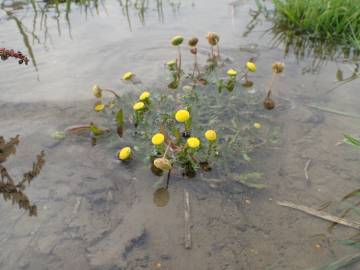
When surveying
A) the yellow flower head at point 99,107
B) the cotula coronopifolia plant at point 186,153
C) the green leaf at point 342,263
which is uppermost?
the yellow flower head at point 99,107

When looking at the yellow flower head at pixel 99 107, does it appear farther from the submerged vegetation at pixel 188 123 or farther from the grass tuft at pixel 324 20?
the grass tuft at pixel 324 20

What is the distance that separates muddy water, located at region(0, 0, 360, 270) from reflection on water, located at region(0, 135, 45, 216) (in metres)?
0.04

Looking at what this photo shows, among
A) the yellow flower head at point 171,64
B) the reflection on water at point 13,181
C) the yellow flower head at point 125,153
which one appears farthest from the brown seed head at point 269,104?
the reflection on water at point 13,181

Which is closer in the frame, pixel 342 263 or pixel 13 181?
pixel 342 263

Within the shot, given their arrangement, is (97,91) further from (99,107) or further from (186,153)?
(186,153)

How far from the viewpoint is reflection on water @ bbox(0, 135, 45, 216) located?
2.20 m

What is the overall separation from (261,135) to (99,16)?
301 cm

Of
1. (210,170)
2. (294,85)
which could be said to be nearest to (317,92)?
(294,85)

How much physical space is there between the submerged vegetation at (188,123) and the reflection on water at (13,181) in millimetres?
315

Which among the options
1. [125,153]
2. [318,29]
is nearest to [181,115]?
[125,153]

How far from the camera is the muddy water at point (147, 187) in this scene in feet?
6.42

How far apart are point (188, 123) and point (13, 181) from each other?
4.01 feet

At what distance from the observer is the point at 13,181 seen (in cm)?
236

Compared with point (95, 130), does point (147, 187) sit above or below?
below
